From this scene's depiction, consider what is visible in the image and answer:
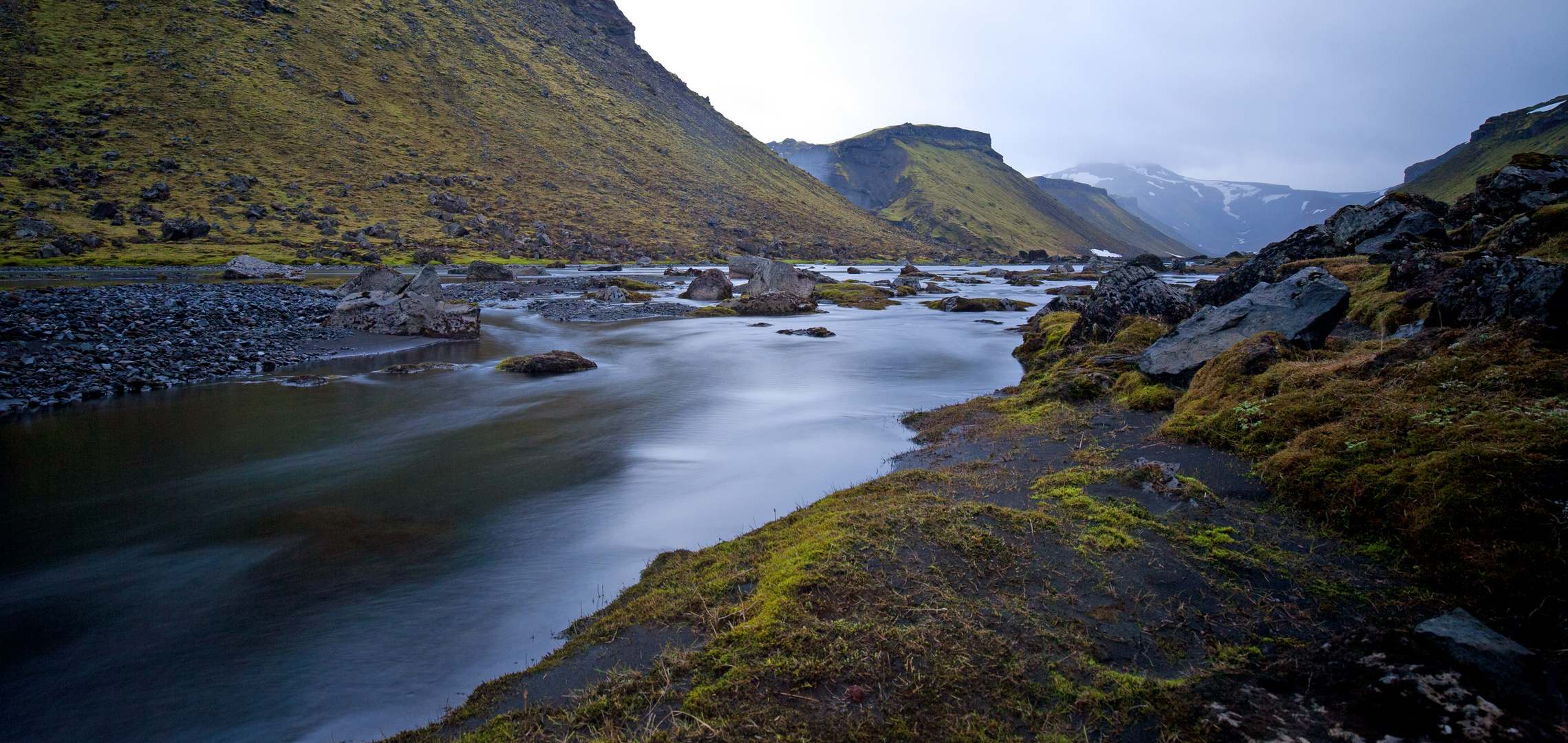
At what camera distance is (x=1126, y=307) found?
16406 mm

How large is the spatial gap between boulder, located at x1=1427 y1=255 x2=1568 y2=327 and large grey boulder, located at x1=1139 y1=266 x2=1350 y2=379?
1.75m

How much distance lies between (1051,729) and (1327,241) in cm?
2219

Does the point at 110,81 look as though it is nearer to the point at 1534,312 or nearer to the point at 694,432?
the point at 694,432

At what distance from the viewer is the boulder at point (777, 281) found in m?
37.2

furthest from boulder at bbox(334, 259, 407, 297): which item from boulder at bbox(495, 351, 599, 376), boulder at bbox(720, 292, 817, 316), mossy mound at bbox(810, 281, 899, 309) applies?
mossy mound at bbox(810, 281, 899, 309)

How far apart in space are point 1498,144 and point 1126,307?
594ft

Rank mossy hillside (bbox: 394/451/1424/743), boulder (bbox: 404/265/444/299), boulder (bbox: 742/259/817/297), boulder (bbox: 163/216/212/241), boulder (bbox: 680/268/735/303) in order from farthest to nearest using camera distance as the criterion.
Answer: boulder (bbox: 163/216/212/241) < boulder (bbox: 680/268/735/303) < boulder (bbox: 742/259/817/297) < boulder (bbox: 404/265/444/299) < mossy hillside (bbox: 394/451/1424/743)

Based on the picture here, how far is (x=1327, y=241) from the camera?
18422 millimetres

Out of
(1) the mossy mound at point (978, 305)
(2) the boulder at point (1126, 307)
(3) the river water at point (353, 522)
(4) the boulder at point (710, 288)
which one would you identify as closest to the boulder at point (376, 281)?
(3) the river water at point (353, 522)

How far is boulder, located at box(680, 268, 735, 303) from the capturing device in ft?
128

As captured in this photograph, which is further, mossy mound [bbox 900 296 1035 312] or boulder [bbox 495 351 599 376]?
mossy mound [bbox 900 296 1035 312]

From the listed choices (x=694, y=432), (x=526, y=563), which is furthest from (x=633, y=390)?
(x=526, y=563)

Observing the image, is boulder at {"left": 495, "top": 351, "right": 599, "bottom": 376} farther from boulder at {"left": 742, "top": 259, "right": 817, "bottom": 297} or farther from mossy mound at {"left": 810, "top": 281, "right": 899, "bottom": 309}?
mossy mound at {"left": 810, "top": 281, "right": 899, "bottom": 309}

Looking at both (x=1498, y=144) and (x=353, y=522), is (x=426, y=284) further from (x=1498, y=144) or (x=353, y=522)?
(x=1498, y=144)
